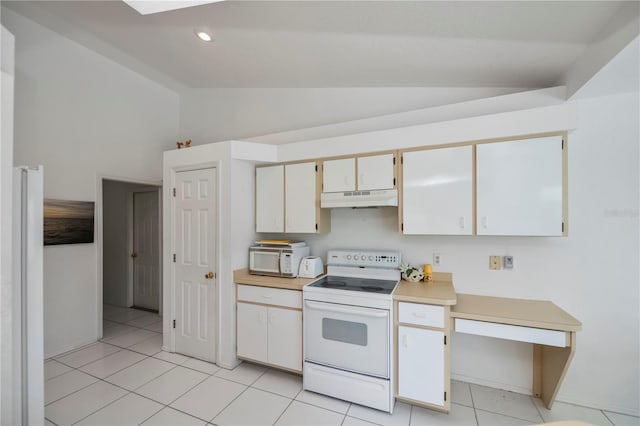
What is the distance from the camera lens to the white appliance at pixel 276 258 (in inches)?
108

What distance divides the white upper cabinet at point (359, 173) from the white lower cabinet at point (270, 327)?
43.0 inches

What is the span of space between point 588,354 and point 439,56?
2580 millimetres

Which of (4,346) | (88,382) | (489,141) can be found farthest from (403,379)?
(88,382)

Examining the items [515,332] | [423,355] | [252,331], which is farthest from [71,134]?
[515,332]

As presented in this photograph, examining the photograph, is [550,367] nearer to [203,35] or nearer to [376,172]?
[376,172]

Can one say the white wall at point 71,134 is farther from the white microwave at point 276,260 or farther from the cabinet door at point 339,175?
the cabinet door at point 339,175

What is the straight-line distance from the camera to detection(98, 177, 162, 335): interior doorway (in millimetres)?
4438

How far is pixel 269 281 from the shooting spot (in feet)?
8.63

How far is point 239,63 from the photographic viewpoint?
9.34 feet

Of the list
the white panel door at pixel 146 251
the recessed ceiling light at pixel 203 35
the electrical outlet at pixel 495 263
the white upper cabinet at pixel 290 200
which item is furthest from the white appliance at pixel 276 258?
the white panel door at pixel 146 251

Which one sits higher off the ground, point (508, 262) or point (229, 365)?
point (508, 262)

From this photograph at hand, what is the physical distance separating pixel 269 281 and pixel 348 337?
2.95 feet

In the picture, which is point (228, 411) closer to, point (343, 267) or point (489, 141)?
point (343, 267)

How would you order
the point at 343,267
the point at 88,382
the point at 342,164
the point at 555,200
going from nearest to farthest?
1. the point at 555,200
2. the point at 88,382
3. the point at 342,164
4. the point at 343,267
